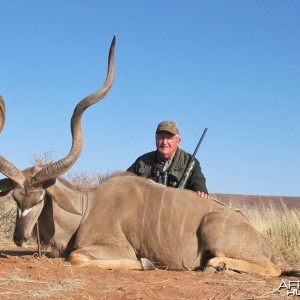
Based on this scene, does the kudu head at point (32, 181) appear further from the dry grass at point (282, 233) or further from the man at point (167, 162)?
the dry grass at point (282, 233)

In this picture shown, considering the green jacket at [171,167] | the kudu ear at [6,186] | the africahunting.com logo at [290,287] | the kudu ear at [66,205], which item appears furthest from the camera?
the green jacket at [171,167]

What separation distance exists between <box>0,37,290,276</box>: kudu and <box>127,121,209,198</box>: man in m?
0.71

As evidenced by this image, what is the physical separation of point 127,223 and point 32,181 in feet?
3.00

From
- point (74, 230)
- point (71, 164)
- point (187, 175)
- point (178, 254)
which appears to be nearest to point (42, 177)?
point (71, 164)

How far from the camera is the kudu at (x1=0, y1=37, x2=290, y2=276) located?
4.89 meters

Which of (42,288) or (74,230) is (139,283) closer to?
(42,288)

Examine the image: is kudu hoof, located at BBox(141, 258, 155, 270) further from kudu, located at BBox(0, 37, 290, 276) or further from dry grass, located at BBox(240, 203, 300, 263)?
dry grass, located at BBox(240, 203, 300, 263)

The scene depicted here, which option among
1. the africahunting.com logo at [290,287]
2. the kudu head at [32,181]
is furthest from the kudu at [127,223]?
the africahunting.com logo at [290,287]

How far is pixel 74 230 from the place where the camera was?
527 cm

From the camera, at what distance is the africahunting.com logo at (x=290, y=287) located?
377 centimetres

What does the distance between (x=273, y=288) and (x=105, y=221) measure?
5.68ft

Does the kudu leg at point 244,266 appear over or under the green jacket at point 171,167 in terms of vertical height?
under

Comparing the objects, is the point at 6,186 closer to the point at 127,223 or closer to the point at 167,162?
the point at 127,223

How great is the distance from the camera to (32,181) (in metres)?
4.89
